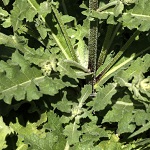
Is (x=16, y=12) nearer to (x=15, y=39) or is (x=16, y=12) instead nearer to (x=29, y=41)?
(x=15, y=39)

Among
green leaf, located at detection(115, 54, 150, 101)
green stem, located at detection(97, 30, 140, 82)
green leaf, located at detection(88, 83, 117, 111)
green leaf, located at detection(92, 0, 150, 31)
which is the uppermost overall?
green leaf, located at detection(92, 0, 150, 31)

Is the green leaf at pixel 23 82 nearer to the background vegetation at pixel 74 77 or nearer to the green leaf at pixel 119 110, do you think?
the background vegetation at pixel 74 77

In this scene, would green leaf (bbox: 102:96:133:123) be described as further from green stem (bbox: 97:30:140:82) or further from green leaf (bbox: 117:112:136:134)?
green stem (bbox: 97:30:140:82)

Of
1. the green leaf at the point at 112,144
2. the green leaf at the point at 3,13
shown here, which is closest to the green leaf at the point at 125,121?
the green leaf at the point at 112,144

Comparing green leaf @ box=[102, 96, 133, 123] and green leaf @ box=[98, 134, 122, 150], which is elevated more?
green leaf @ box=[102, 96, 133, 123]

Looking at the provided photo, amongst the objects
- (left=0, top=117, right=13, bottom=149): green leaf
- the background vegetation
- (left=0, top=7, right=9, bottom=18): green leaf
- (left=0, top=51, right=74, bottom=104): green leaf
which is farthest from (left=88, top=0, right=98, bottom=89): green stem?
(left=0, top=117, right=13, bottom=149): green leaf

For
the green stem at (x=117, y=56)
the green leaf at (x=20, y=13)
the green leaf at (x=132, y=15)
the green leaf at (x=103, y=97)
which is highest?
the green leaf at (x=20, y=13)

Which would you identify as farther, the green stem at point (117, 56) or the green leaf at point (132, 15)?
the green stem at point (117, 56)

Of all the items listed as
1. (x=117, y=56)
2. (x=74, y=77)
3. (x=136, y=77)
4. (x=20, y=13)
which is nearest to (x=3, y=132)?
(x=74, y=77)

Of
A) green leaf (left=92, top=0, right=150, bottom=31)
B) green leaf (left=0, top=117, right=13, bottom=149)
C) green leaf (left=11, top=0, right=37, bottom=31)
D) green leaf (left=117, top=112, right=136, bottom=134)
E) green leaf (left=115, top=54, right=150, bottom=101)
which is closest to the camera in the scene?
green leaf (left=115, top=54, right=150, bottom=101)

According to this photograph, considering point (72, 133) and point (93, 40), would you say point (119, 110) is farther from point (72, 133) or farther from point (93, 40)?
point (93, 40)

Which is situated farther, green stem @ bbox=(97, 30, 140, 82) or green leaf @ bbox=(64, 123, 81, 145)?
green stem @ bbox=(97, 30, 140, 82)

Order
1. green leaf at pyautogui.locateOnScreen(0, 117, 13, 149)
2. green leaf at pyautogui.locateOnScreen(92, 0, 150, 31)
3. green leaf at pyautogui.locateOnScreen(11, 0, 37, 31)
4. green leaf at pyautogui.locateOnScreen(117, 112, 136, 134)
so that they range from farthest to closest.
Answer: green leaf at pyautogui.locateOnScreen(0, 117, 13, 149), green leaf at pyautogui.locateOnScreen(117, 112, 136, 134), green leaf at pyautogui.locateOnScreen(11, 0, 37, 31), green leaf at pyautogui.locateOnScreen(92, 0, 150, 31)
